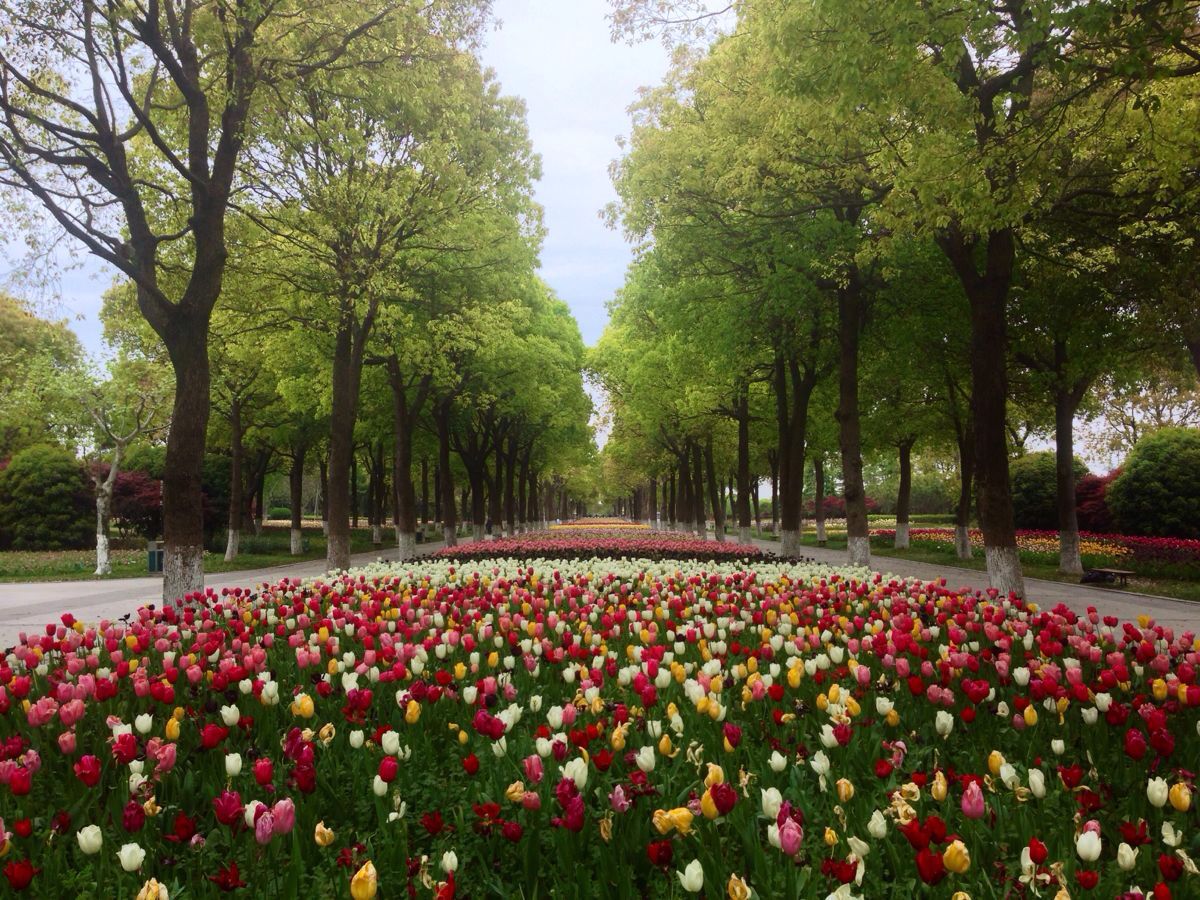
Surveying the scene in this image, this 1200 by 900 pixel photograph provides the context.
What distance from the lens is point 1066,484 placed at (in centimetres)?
1908

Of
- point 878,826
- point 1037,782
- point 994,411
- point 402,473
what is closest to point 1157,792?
point 1037,782

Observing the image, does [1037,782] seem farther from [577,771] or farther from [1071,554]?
[1071,554]

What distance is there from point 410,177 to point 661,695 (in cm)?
1401

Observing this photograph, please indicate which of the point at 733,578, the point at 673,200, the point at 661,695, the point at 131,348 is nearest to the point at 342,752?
the point at 661,695

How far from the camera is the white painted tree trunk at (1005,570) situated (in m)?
11.2

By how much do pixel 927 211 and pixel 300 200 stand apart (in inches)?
495

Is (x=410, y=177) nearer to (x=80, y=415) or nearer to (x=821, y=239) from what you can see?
(x=821, y=239)

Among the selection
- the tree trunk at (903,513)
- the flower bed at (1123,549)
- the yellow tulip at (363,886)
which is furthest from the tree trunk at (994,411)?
the tree trunk at (903,513)

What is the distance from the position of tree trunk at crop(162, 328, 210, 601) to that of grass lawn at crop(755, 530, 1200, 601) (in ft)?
41.5

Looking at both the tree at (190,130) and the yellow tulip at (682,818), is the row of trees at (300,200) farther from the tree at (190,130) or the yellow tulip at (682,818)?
the yellow tulip at (682,818)

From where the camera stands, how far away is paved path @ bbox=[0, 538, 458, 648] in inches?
500

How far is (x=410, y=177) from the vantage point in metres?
15.8

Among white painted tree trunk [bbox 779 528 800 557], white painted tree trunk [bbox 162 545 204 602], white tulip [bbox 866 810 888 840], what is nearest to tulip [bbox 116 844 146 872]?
white tulip [bbox 866 810 888 840]

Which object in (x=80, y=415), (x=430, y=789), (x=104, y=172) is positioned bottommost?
(x=430, y=789)
